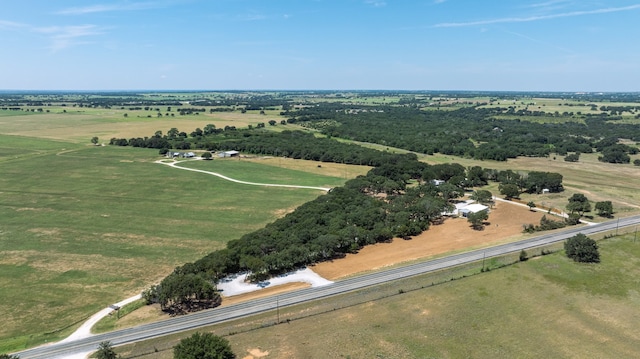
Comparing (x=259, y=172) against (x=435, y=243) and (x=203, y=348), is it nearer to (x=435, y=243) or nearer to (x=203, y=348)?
(x=435, y=243)

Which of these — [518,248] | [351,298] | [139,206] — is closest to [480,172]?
[518,248]

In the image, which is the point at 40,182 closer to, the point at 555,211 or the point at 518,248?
the point at 518,248

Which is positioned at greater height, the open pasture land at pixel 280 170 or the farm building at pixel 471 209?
the open pasture land at pixel 280 170

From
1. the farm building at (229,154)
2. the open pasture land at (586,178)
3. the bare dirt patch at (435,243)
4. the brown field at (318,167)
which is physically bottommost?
the bare dirt patch at (435,243)

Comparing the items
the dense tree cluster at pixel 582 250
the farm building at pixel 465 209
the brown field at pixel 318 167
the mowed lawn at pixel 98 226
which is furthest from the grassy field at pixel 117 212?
the dense tree cluster at pixel 582 250

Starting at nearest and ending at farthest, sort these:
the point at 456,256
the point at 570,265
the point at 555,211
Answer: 1. the point at 570,265
2. the point at 456,256
3. the point at 555,211

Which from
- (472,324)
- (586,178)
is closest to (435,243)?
(472,324)

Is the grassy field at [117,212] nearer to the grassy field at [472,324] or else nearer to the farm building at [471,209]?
the grassy field at [472,324]
